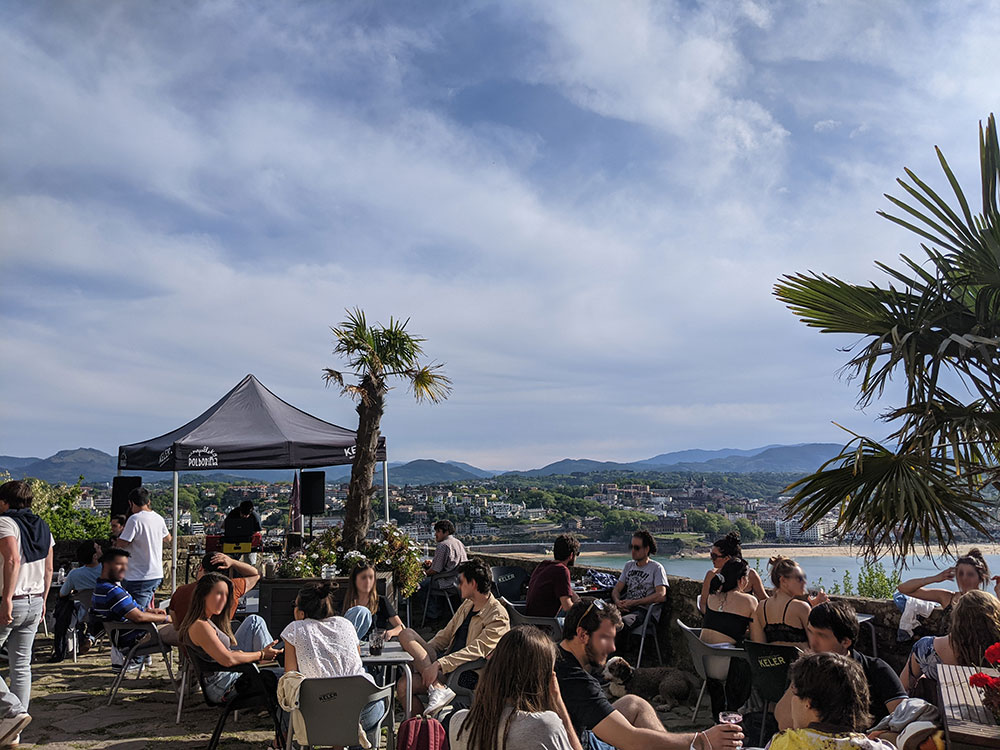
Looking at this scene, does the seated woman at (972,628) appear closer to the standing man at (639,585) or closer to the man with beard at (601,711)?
the man with beard at (601,711)

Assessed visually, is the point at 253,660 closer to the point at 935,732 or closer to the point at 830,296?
the point at 935,732

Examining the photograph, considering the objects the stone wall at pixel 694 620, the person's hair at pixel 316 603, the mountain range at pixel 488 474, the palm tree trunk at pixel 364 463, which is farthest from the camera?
the mountain range at pixel 488 474

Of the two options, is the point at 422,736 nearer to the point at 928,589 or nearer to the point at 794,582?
the point at 794,582

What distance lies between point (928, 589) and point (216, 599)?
199 inches

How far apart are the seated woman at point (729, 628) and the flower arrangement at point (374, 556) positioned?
3.60 meters

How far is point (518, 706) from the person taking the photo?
8.87 ft

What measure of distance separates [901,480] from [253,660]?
4.61 m

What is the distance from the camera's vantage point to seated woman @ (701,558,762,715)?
500cm

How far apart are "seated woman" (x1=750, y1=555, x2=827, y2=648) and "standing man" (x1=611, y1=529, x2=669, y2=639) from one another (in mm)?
1935

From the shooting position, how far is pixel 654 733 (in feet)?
9.95

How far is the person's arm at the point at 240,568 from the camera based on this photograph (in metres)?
6.98

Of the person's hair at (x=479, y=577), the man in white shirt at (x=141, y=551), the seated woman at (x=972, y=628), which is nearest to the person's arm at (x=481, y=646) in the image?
the person's hair at (x=479, y=577)

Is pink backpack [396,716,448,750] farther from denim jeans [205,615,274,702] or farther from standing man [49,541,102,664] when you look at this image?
standing man [49,541,102,664]

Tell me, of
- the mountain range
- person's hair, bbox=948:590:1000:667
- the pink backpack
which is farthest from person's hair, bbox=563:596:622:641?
the mountain range
